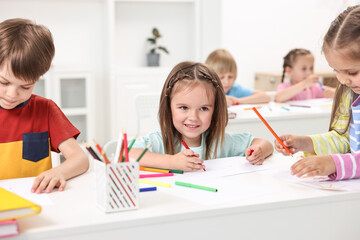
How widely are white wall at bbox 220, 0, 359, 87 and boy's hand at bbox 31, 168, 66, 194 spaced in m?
4.12

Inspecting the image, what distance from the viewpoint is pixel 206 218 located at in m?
1.01

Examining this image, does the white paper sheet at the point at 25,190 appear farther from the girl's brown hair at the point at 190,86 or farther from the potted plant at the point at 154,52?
the potted plant at the point at 154,52

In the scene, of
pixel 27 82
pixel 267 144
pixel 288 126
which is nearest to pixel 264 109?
pixel 288 126

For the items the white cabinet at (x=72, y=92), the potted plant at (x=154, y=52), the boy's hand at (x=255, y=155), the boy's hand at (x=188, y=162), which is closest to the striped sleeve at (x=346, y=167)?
the boy's hand at (x=255, y=155)

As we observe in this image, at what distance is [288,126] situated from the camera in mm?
2549

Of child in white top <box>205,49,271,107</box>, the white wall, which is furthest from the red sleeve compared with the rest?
the white wall

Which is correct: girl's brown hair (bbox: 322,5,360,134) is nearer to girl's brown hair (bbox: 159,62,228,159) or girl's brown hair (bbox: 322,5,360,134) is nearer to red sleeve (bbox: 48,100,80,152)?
girl's brown hair (bbox: 159,62,228,159)

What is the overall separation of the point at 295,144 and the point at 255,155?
14 centimetres

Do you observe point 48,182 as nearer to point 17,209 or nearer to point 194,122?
point 17,209

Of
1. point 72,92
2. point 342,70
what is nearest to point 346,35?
point 342,70

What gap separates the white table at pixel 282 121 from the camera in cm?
245

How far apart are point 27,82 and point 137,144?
1.37 feet

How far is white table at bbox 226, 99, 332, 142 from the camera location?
2447 millimetres

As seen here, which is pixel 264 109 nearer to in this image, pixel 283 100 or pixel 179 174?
pixel 283 100
